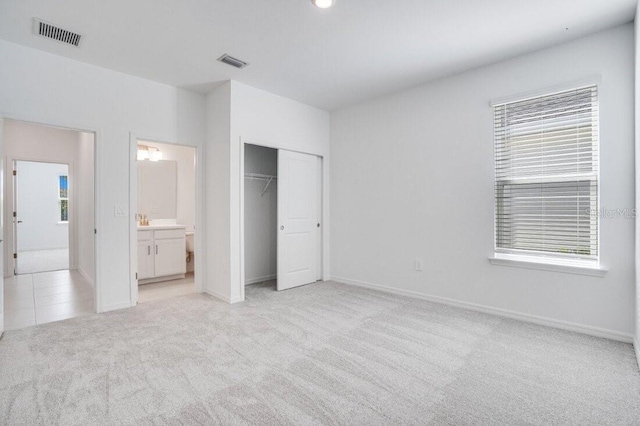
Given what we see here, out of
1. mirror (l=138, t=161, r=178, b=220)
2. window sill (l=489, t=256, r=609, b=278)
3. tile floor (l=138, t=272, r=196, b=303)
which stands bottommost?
tile floor (l=138, t=272, r=196, b=303)

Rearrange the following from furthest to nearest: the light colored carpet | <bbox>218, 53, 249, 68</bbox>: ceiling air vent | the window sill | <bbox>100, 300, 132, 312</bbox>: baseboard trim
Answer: <bbox>100, 300, 132, 312</bbox>: baseboard trim → <bbox>218, 53, 249, 68</bbox>: ceiling air vent → the window sill → the light colored carpet

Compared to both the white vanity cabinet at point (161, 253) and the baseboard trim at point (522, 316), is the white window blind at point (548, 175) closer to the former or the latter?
the baseboard trim at point (522, 316)

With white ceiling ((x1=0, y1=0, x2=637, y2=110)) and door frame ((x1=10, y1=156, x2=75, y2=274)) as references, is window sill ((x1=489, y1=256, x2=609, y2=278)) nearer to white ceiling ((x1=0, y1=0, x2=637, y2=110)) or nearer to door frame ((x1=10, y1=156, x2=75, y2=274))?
white ceiling ((x1=0, y1=0, x2=637, y2=110))

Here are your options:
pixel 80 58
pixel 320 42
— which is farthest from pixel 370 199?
pixel 80 58

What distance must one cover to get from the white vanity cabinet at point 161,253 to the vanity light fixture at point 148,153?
4.44 feet

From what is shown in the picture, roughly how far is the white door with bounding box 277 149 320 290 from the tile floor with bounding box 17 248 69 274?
470cm

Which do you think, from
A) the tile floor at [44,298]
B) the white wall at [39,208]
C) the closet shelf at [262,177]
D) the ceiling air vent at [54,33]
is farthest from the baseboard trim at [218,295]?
the white wall at [39,208]

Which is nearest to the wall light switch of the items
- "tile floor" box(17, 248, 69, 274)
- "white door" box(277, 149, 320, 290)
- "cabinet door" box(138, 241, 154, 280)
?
"cabinet door" box(138, 241, 154, 280)

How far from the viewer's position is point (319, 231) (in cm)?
511

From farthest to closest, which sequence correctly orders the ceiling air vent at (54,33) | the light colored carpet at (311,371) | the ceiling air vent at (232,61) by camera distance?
the ceiling air vent at (232,61), the ceiling air vent at (54,33), the light colored carpet at (311,371)

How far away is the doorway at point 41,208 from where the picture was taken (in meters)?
8.47

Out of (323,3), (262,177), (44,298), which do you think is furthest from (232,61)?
(44,298)

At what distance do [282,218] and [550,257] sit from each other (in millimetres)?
3105

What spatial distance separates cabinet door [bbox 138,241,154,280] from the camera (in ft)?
15.7
